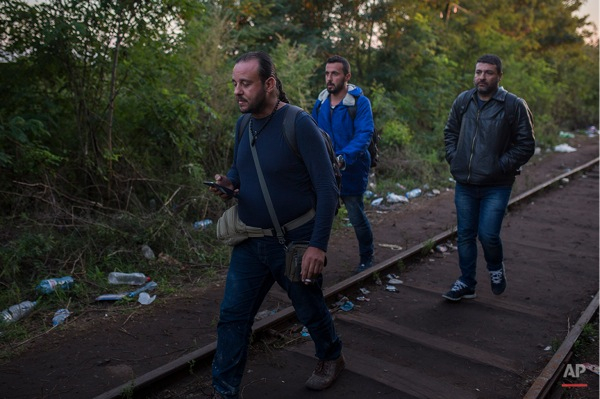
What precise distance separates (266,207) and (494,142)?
2716 mm

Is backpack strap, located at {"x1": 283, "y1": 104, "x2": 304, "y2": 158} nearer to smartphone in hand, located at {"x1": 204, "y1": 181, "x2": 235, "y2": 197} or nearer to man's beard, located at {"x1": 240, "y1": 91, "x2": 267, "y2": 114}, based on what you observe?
man's beard, located at {"x1": 240, "y1": 91, "x2": 267, "y2": 114}

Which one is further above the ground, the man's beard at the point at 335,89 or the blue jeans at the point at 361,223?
the man's beard at the point at 335,89

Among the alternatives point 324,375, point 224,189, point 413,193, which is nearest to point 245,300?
point 224,189

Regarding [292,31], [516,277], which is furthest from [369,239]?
[292,31]

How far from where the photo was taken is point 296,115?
10.9 ft

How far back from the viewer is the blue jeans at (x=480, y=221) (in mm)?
5301

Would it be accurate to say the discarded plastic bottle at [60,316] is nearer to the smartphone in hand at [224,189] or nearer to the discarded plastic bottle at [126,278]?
the discarded plastic bottle at [126,278]

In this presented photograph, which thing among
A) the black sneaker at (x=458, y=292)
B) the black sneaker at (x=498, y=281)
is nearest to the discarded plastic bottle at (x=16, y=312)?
the black sneaker at (x=458, y=292)

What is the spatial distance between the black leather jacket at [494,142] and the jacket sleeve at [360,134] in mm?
944

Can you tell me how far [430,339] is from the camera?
4.91 metres

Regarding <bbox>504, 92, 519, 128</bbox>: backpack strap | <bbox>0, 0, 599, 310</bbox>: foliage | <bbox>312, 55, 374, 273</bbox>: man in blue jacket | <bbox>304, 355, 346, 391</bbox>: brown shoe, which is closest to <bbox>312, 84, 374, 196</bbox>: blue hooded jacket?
<bbox>312, 55, 374, 273</bbox>: man in blue jacket

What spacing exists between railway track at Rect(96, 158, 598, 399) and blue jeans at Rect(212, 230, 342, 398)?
21.8 inches

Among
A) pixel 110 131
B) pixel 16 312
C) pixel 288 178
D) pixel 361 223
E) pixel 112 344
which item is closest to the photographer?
pixel 288 178

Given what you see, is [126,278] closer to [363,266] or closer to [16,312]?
[16,312]
